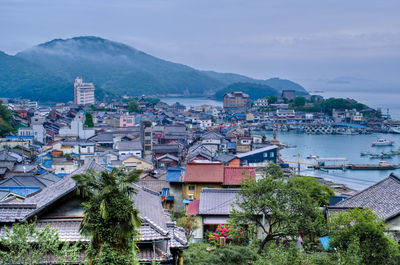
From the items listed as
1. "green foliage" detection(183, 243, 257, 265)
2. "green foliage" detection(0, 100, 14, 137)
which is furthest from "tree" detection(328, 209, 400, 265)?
"green foliage" detection(0, 100, 14, 137)

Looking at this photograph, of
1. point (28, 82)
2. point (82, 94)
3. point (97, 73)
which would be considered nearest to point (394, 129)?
point (82, 94)

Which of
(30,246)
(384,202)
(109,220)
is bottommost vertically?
(384,202)

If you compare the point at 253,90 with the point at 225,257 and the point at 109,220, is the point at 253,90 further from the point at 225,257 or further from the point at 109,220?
the point at 109,220

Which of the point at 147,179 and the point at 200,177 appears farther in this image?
the point at 147,179

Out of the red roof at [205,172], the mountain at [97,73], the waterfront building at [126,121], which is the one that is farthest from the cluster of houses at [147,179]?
the mountain at [97,73]

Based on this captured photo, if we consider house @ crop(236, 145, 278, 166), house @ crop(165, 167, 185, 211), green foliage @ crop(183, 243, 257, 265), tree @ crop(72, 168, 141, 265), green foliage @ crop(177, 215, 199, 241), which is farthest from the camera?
house @ crop(236, 145, 278, 166)

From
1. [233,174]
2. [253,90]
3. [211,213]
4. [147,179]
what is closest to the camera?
[211,213]

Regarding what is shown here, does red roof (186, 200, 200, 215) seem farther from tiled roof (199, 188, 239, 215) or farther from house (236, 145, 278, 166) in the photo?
house (236, 145, 278, 166)

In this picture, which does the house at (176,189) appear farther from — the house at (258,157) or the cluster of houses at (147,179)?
the house at (258,157)
